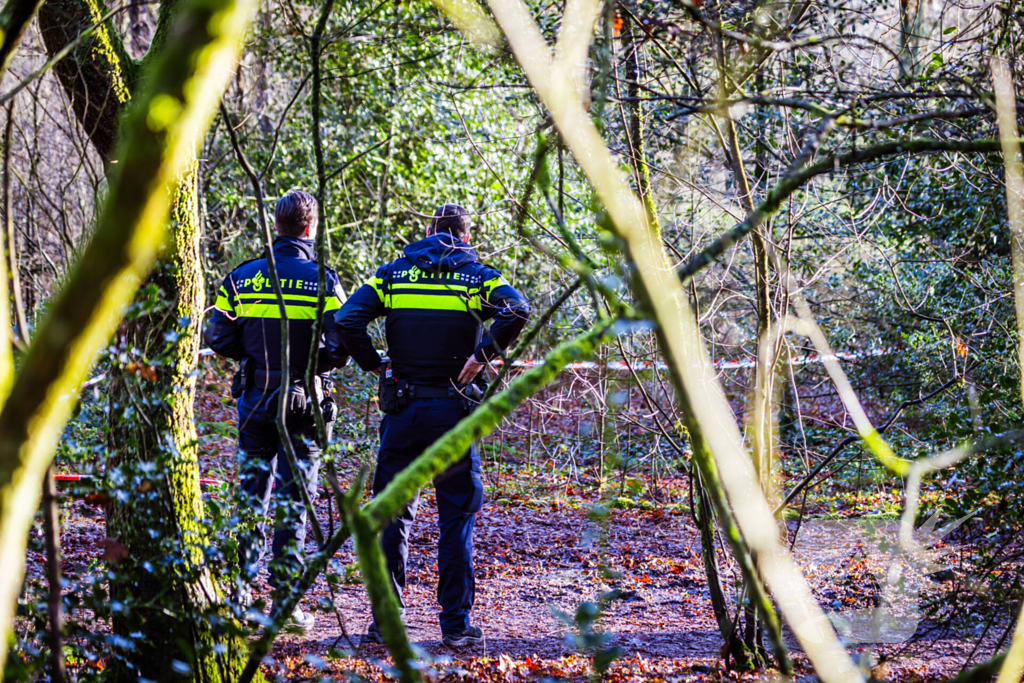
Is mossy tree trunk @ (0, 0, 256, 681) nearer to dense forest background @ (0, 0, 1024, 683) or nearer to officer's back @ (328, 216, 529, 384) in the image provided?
dense forest background @ (0, 0, 1024, 683)

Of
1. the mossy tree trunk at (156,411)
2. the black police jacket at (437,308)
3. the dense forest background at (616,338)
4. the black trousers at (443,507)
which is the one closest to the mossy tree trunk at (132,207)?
the dense forest background at (616,338)

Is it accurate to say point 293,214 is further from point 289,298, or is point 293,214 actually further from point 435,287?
point 435,287

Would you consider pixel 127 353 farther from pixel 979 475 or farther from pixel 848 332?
pixel 848 332

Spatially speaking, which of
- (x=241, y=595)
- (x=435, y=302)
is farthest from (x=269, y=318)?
(x=241, y=595)

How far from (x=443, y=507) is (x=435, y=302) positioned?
1117 mm

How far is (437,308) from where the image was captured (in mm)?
4309

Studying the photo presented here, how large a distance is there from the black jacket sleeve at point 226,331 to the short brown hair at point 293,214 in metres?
0.46

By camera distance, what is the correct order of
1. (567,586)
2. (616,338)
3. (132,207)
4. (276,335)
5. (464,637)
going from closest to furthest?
(132,207), (616,338), (464,637), (276,335), (567,586)

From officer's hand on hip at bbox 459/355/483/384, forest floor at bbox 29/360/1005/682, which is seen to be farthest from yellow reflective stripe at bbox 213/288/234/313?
officer's hand on hip at bbox 459/355/483/384

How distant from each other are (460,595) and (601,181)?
3.25 m

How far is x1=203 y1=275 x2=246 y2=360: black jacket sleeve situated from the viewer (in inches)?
179

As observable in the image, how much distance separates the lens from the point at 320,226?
2.22m

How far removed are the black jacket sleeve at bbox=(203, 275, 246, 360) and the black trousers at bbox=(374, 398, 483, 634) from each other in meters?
1.06

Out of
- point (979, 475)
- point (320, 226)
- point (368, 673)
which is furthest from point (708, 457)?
point (979, 475)
